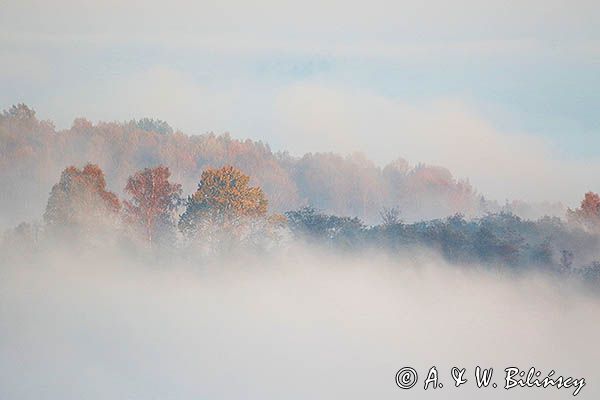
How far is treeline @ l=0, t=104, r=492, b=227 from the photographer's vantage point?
2052 centimetres

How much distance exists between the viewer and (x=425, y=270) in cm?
1970

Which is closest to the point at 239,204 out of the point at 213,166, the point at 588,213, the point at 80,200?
the point at 213,166

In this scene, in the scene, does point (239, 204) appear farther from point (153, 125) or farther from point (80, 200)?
point (80, 200)

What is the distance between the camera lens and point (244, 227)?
2017cm

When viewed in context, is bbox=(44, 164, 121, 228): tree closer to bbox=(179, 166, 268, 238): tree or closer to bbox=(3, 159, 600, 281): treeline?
bbox=(3, 159, 600, 281): treeline

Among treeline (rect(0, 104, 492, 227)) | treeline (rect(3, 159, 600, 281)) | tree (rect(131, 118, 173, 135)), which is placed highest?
tree (rect(131, 118, 173, 135))

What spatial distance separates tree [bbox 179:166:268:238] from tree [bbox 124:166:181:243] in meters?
0.38

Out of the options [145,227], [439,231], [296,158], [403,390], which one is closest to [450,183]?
[439,231]

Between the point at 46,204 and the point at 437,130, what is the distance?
7051 millimetres

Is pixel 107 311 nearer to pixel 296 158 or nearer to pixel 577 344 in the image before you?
pixel 296 158

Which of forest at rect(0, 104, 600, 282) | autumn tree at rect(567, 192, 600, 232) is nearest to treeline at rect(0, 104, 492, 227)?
forest at rect(0, 104, 600, 282)

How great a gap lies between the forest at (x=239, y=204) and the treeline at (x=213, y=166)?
0.02 m

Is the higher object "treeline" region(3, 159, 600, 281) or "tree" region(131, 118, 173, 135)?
"tree" region(131, 118, 173, 135)

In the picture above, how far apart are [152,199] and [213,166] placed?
1.23 m
